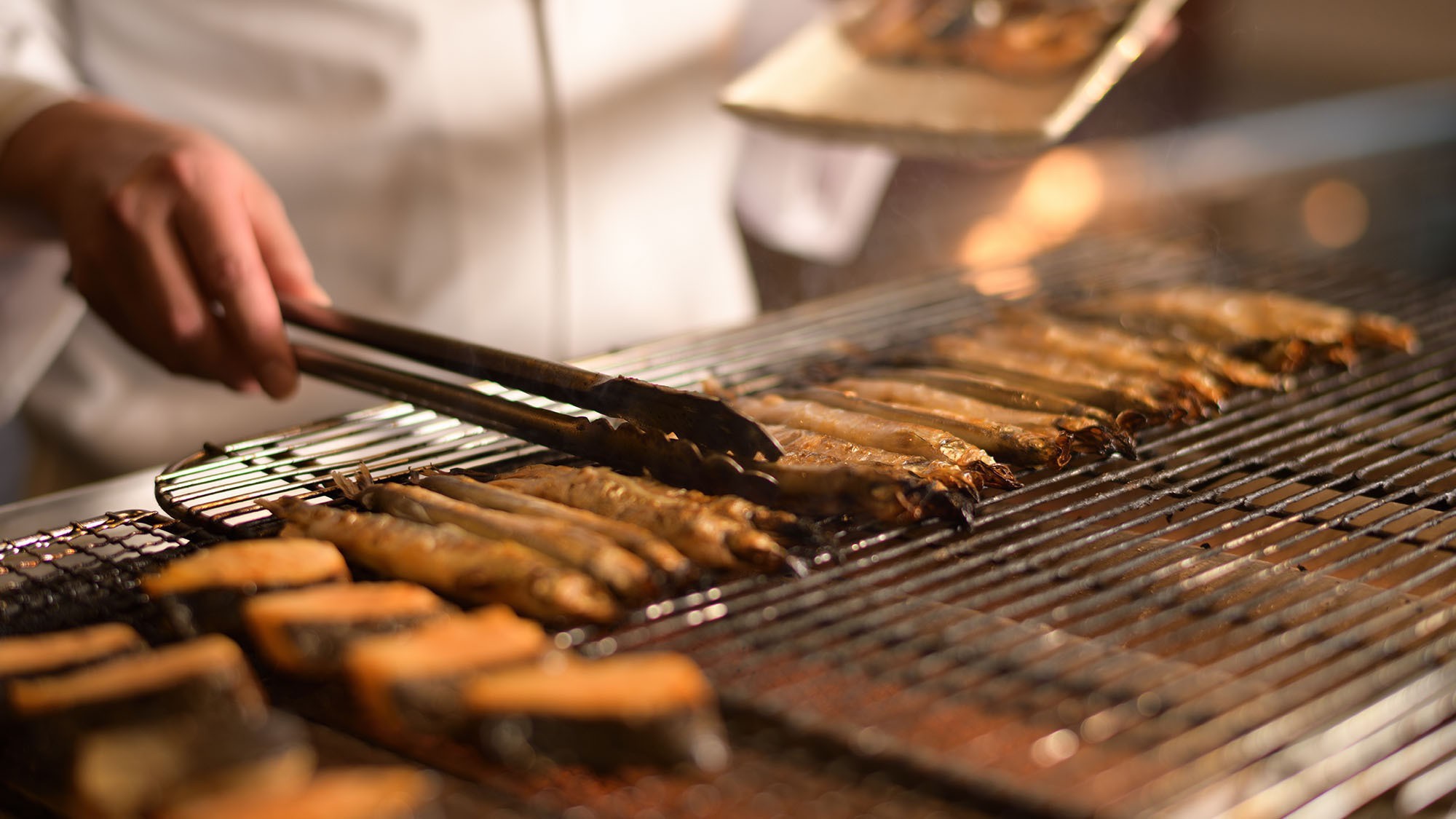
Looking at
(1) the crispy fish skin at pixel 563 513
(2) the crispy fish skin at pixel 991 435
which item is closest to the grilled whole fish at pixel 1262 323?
(2) the crispy fish skin at pixel 991 435

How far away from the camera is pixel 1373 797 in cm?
134

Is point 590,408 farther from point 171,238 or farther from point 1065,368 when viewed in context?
point 1065,368

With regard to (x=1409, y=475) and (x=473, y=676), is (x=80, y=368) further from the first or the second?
(x=1409, y=475)

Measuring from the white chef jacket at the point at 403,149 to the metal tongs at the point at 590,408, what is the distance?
1078 millimetres

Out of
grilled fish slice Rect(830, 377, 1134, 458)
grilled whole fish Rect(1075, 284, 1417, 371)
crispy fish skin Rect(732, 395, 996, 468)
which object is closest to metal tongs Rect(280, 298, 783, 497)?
crispy fish skin Rect(732, 395, 996, 468)

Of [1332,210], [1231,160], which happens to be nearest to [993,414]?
[1332,210]

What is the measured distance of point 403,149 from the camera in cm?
337

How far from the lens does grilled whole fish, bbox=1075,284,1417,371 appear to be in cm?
Answer: 287

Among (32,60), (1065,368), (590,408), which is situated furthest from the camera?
(32,60)

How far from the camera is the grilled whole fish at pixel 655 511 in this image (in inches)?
70.0

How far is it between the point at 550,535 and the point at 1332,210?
5552mm

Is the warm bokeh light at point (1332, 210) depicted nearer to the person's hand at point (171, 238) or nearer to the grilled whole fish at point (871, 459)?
the grilled whole fish at point (871, 459)

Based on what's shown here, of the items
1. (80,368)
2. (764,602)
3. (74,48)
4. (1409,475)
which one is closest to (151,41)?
(74,48)

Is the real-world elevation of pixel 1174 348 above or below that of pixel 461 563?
above
